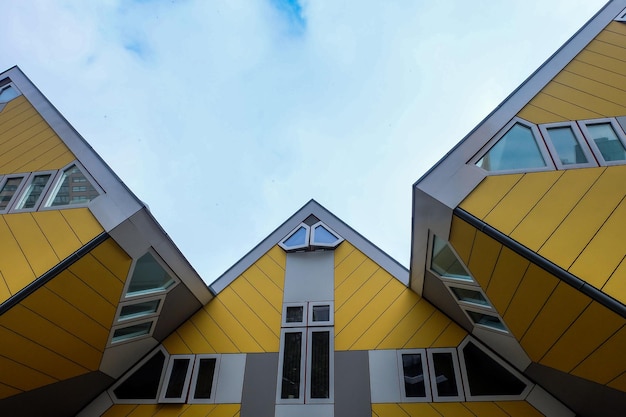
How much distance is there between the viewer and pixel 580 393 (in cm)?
485

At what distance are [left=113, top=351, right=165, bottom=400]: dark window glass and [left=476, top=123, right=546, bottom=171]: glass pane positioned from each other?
6.87 meters

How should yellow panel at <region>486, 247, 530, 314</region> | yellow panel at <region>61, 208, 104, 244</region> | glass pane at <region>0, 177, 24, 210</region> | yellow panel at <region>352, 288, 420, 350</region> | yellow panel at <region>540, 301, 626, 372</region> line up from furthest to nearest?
1. yellow panel at <region>352, 288, 420, 350</region>
2. glass pane at <region>0, 177, 24, 210</region>
3. yellow panel at <region>61, 208, 104, 244</region>
4. yellow panel at <region>486, 247, 530, 314</region>
5. yellow panel at <region>540, 301, 626, 372</region>

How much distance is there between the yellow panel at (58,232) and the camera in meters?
4.87

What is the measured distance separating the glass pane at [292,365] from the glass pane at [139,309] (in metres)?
2.61

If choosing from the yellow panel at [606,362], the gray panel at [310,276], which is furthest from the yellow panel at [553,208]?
the gray panel at [310,276]

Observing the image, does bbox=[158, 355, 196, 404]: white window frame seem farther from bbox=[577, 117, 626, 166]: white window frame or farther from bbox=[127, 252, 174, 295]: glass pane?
bbox=[577, 117, 626, 166]: white window frame

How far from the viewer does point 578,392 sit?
4.87 meters

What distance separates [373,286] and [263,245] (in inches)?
113

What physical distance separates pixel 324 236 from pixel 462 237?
4.18 meters

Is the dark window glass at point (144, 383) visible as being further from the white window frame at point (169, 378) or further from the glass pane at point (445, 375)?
the glass pane at point (445, 375)

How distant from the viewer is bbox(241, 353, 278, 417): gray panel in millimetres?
6340

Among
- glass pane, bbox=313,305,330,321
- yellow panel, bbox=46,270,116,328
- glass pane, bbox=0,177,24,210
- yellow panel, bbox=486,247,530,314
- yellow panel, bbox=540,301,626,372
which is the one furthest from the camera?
glass pane, bbox=313,305,330,321

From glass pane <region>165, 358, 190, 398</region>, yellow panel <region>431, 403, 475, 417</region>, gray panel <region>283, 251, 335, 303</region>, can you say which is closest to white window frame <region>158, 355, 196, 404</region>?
glass pane <region>165, 358, 190, 398</region>

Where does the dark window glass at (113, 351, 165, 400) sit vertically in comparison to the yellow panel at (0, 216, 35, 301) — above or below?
below
